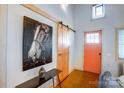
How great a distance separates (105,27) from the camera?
454 centimetres

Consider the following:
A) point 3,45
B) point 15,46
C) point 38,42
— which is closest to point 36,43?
point 38,42

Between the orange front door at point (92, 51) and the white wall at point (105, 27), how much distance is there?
0.17 meters

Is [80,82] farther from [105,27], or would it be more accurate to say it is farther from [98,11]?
[98,11]

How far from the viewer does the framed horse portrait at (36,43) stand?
1987 millimetres

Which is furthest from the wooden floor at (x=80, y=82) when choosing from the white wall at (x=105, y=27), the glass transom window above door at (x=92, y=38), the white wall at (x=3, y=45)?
the white wall at (x=3, y=45)

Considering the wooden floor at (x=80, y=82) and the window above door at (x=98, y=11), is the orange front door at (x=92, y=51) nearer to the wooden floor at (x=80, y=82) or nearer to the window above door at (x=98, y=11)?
the wooden floor at (x=80, y=82)

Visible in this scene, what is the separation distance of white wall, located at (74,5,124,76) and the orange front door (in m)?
0.17

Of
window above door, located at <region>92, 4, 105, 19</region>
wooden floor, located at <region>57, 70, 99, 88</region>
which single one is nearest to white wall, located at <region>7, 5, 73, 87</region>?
wooden floor, located at <region>57, 70, 99, 88</region>

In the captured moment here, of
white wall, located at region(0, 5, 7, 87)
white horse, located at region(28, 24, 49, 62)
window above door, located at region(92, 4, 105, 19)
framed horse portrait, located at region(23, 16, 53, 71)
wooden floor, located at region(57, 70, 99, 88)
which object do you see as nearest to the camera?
white wall, located at region(0, 5, 7, 87)

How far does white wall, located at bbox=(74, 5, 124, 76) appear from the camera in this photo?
13.9 feet

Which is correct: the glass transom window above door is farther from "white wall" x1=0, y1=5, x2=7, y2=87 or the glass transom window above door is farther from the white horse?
"white wall" x1=0, y1=5, x2=7, y2=87

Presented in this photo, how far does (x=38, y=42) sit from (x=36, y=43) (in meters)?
0.08
